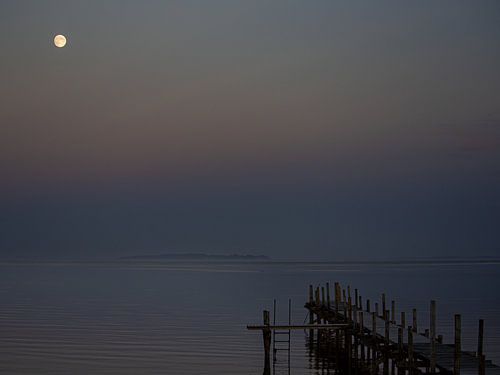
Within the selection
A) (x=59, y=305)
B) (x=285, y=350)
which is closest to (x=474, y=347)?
(x=285, y=350)

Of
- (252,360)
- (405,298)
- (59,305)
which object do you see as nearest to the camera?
(252,360)

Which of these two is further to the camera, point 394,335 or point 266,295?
point 266,295

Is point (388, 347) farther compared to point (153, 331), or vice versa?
point (153, 331)

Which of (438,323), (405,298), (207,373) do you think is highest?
(405,298)

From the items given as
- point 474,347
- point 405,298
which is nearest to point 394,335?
point 474,347

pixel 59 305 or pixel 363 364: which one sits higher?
pixel 59 305

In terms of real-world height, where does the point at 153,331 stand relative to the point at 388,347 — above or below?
above

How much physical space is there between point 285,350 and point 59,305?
125ft

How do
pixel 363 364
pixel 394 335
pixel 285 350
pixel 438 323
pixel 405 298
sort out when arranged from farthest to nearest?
pixel 405 298, pixel 438 323, pixel 285 350, pixel 363 364, pixel 394 335

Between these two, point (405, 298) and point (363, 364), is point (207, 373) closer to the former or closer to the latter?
point (363, 364)

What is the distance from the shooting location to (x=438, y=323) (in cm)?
5778

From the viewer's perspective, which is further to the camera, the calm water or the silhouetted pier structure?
the calm water

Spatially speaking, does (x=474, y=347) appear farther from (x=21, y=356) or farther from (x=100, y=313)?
(x=100, y=313)

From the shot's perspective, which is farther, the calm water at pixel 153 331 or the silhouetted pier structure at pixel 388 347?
the calm water at pixel 153 331
